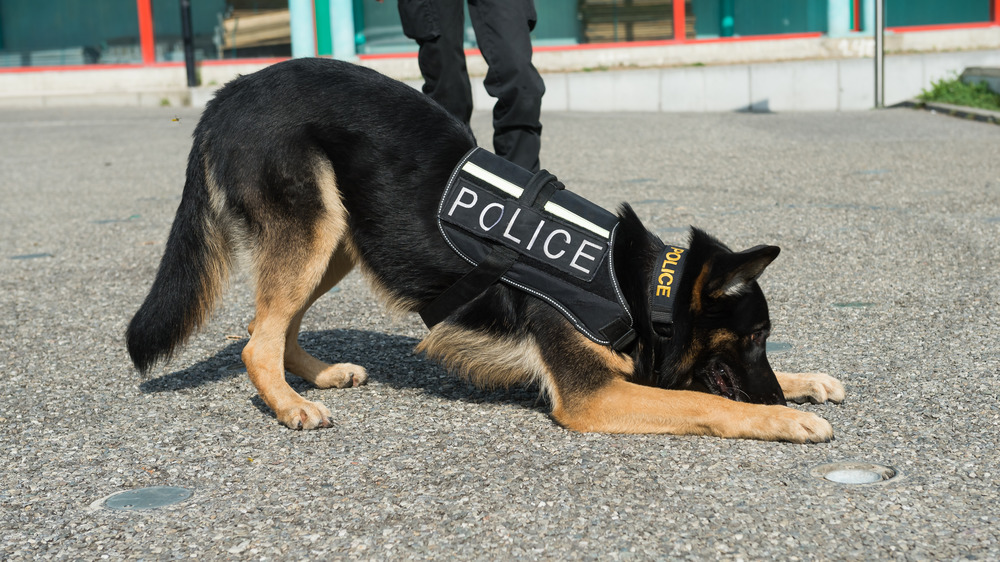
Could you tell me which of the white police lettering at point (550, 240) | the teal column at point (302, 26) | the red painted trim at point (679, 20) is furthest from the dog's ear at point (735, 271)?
the red painted trim at point (679, 20)

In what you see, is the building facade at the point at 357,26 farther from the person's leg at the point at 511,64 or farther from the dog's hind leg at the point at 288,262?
the dog's hind leg at the point at 288,262

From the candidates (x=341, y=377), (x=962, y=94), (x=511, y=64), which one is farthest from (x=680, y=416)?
(x=962, y=94)

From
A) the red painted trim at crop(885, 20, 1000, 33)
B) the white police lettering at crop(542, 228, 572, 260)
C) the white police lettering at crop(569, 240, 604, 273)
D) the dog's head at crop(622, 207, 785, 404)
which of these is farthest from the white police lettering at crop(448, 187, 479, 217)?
the red painted trim at crop(885, 20, 1000, 33)

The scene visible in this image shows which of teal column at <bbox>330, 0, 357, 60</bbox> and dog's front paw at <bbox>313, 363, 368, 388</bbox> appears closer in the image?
dog's front paw at <bbox>313, 363, 368, 388</bbox>

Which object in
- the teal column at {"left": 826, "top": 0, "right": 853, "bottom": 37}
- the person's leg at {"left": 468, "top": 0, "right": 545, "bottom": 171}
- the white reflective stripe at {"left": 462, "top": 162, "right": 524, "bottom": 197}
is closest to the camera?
the white reflective stripe at {"left": 462, "top": 162, "right": 524, "bottom": 197}

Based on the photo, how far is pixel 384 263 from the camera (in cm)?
346

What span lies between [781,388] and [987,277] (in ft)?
7.57

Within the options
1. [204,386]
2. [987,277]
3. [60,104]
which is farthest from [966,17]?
[204,386]

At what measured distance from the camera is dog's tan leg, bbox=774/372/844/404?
337cm

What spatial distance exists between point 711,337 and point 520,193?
0.82 m

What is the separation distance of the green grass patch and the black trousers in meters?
10.3

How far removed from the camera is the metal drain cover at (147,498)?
105 inches

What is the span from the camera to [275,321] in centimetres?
344

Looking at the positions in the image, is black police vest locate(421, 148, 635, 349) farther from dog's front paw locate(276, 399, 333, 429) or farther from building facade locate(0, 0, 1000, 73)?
building facade locate(0, 0, 1000, 73)
